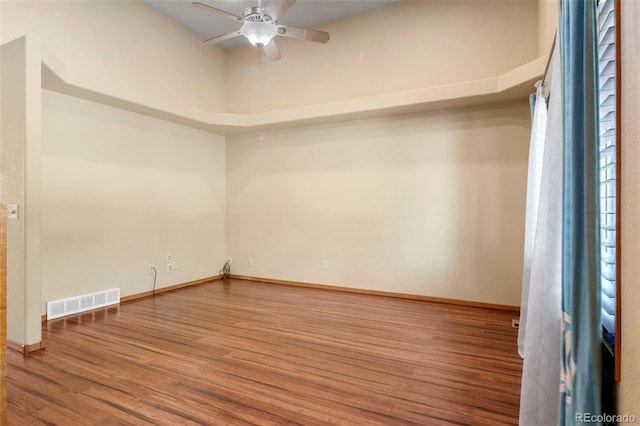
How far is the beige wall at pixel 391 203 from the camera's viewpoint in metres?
4.17

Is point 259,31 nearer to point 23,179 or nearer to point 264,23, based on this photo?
point 264,23

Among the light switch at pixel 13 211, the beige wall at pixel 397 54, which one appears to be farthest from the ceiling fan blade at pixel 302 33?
the light switch at pixel 13 211

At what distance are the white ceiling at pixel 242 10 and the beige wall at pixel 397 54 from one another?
163mm

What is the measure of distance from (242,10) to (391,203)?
3.53 m

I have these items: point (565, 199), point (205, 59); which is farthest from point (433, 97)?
point (205, 59)

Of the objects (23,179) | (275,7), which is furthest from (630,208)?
(23,179)

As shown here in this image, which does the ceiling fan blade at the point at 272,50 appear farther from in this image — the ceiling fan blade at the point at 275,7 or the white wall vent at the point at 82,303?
the white wall vent at the point at 82,303

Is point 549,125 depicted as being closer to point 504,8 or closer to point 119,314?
point 504,8

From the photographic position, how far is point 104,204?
431 centimetres

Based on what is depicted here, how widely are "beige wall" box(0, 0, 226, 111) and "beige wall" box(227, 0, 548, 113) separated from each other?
0.76 m

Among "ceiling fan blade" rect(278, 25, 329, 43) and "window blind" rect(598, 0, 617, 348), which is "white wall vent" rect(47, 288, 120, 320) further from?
"window blind" rect(598, 0, 617, 348)

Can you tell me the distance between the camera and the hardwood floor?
199 cm

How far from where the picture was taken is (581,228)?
1.24 m

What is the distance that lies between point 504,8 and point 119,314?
6.06 m
